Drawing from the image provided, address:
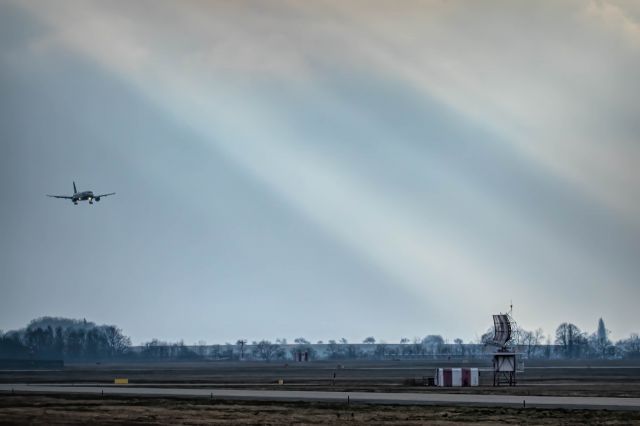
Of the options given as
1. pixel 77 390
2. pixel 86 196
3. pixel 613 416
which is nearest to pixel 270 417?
pixel 613 416

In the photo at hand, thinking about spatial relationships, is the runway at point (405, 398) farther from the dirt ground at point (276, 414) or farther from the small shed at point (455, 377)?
the small shed at point (455, 377)

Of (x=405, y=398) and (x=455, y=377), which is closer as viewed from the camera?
(x=405, y=398)

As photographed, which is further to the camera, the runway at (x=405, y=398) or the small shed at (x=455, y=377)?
the small shed at (x=455, y=377)

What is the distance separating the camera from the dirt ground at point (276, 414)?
56094mm

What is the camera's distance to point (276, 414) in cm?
6138

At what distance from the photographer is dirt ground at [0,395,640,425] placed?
56.1 m

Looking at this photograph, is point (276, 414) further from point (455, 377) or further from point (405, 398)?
point (455, 377)

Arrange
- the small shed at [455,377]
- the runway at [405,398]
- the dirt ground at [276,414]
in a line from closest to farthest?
the dirt ground at [276,414]
the runway at [405,398]
the small shed at [455,377]

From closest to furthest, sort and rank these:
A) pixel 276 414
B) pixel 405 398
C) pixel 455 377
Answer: pixel 276 414 → pixel 405 398 → pixel 455 377

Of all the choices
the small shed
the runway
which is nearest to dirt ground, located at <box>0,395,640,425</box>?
the runway

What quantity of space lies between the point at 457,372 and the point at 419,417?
3929 centimetres

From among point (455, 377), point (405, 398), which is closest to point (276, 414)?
point (405, 398)

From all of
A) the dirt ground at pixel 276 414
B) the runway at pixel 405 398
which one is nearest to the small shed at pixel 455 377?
the runway at pixel 405 398

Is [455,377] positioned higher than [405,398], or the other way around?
[455,377]
